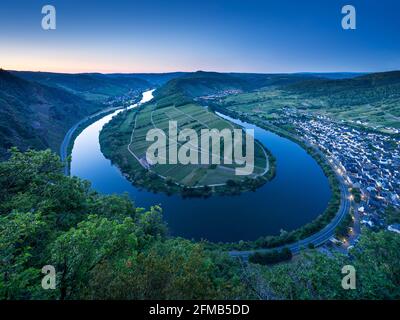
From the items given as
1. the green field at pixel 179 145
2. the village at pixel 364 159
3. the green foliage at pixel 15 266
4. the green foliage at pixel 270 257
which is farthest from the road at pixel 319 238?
the green foliage at pixel 15 266

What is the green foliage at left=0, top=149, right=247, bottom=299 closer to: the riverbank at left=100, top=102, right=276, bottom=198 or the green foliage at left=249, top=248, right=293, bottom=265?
the green foliage at left=249, top=248, right=293, bottom=265

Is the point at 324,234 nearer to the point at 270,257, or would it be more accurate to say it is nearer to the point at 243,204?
the point at 270,257

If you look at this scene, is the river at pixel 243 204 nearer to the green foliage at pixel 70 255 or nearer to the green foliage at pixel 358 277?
the green foliage at pixel 70 255

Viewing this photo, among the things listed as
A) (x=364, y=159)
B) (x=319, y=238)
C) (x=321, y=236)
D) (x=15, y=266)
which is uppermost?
(x=15, y=266)

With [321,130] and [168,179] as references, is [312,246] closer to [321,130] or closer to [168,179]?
[168,179]

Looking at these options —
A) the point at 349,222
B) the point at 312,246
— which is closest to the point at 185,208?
the point at 312,246

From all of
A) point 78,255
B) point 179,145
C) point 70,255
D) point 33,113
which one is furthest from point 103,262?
point 33,113

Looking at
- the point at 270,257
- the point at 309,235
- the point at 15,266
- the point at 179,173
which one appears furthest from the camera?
the point at 179,173
